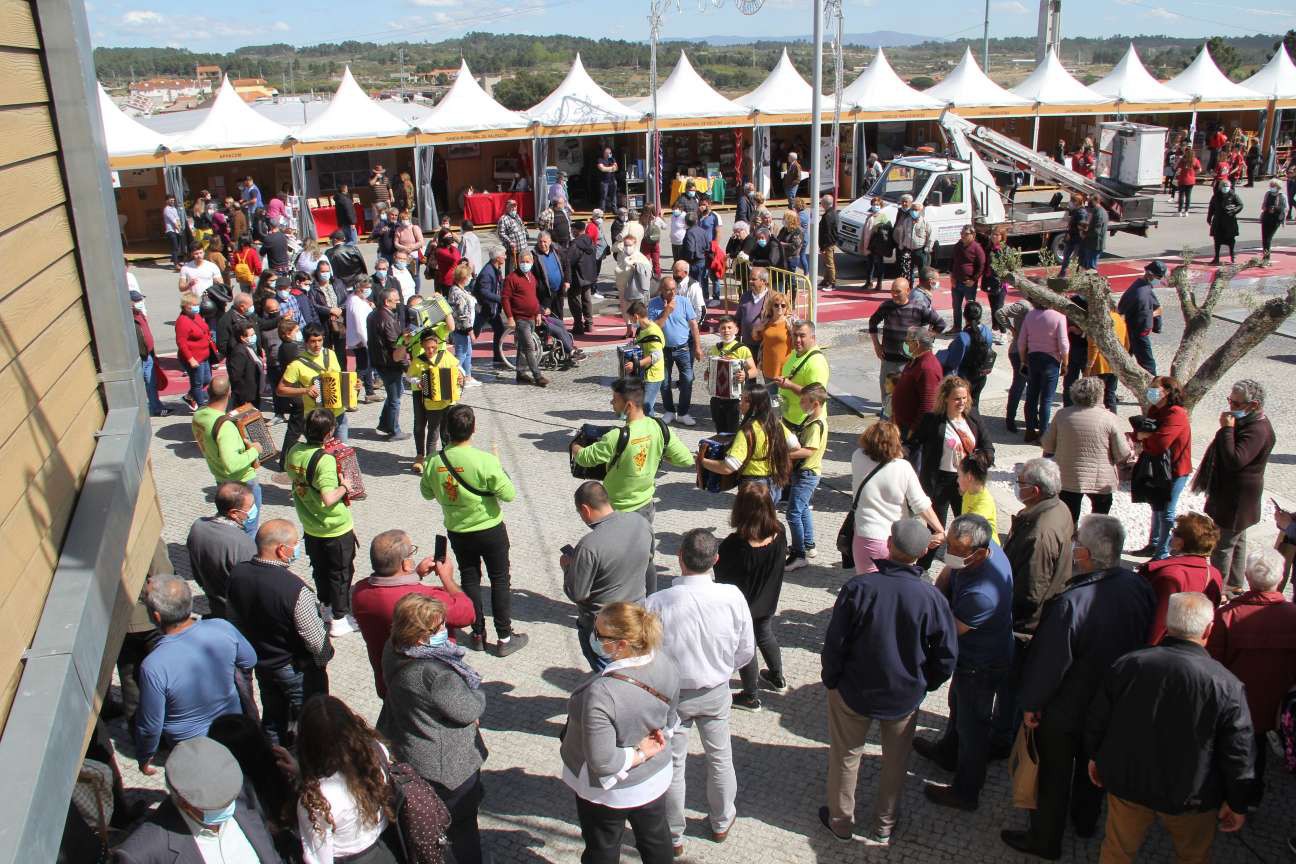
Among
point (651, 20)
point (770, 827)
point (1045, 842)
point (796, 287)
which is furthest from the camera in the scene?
point (651, 20)

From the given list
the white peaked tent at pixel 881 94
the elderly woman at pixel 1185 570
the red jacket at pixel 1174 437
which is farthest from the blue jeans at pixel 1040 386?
the white peaked tent at pixel 881 94

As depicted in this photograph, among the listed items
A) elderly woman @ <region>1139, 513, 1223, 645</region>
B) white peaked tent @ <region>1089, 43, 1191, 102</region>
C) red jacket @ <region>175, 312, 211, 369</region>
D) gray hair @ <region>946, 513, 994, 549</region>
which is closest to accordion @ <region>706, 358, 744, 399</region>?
gray hair @ <region>946, 513, 994, 549</region>

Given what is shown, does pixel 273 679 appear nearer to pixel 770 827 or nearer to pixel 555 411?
pixel 770 827

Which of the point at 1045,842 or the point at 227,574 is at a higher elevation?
the point at 227,574

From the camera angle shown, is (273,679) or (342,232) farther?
(342,232)

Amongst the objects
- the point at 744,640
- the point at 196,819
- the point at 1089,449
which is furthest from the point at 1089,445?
the point at 196,819

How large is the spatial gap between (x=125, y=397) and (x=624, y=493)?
9.39 ft

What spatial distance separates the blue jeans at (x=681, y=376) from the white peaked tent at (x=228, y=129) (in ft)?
45.6

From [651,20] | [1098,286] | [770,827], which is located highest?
[651,20]

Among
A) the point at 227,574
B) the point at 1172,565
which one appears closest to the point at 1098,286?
the point at 1172,565

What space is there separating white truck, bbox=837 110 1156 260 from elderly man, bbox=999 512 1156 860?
1373 centimetres

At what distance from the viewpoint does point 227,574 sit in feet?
18.7

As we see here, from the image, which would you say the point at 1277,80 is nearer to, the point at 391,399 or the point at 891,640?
the point at 391,399

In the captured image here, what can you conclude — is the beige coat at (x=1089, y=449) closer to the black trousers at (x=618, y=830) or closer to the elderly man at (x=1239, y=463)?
the elderly man at (x=1239, y=463)
